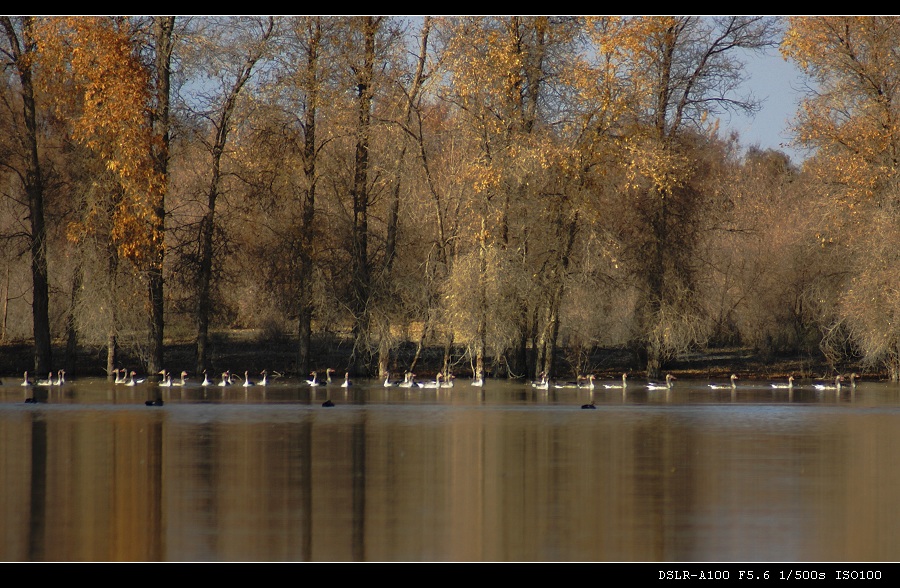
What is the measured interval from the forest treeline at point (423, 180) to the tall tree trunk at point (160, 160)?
104mm

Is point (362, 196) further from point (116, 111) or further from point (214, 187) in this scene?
point (116, 111)

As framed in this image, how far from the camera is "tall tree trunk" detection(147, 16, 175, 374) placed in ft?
126

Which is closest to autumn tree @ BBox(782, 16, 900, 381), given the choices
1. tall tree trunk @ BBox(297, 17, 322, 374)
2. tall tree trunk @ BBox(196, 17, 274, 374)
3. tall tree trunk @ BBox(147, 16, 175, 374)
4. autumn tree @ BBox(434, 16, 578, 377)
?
autumn tree @ BBox(434, 16, 578, 377)

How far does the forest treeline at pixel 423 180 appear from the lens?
37812 mm

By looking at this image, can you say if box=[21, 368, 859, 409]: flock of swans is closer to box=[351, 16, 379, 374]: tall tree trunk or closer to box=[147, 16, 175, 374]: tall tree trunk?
box=[147, 16, 175, 374]: tall tree trunk

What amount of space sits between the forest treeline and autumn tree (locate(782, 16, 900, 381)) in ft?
0.29

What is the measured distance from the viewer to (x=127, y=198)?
3781 cm

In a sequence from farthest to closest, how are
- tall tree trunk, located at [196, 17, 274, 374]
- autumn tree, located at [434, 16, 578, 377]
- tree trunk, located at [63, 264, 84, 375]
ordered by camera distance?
tall tree trunk, located at [196, 17, 274, 374] → tree trunk, located at [63, 264, 84, 375] → autumn tree, located at [434, 16, 578, 377]

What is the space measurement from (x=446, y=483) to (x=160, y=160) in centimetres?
2598

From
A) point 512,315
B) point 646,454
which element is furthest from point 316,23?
point 646,454

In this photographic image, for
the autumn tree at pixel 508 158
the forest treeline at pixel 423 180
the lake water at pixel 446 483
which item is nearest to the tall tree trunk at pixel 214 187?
the forest treeline at pixel 423 180

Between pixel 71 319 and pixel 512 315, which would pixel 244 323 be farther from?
pixel 512 315

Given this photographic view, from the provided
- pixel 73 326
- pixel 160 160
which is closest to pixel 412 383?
pixel 160 160
